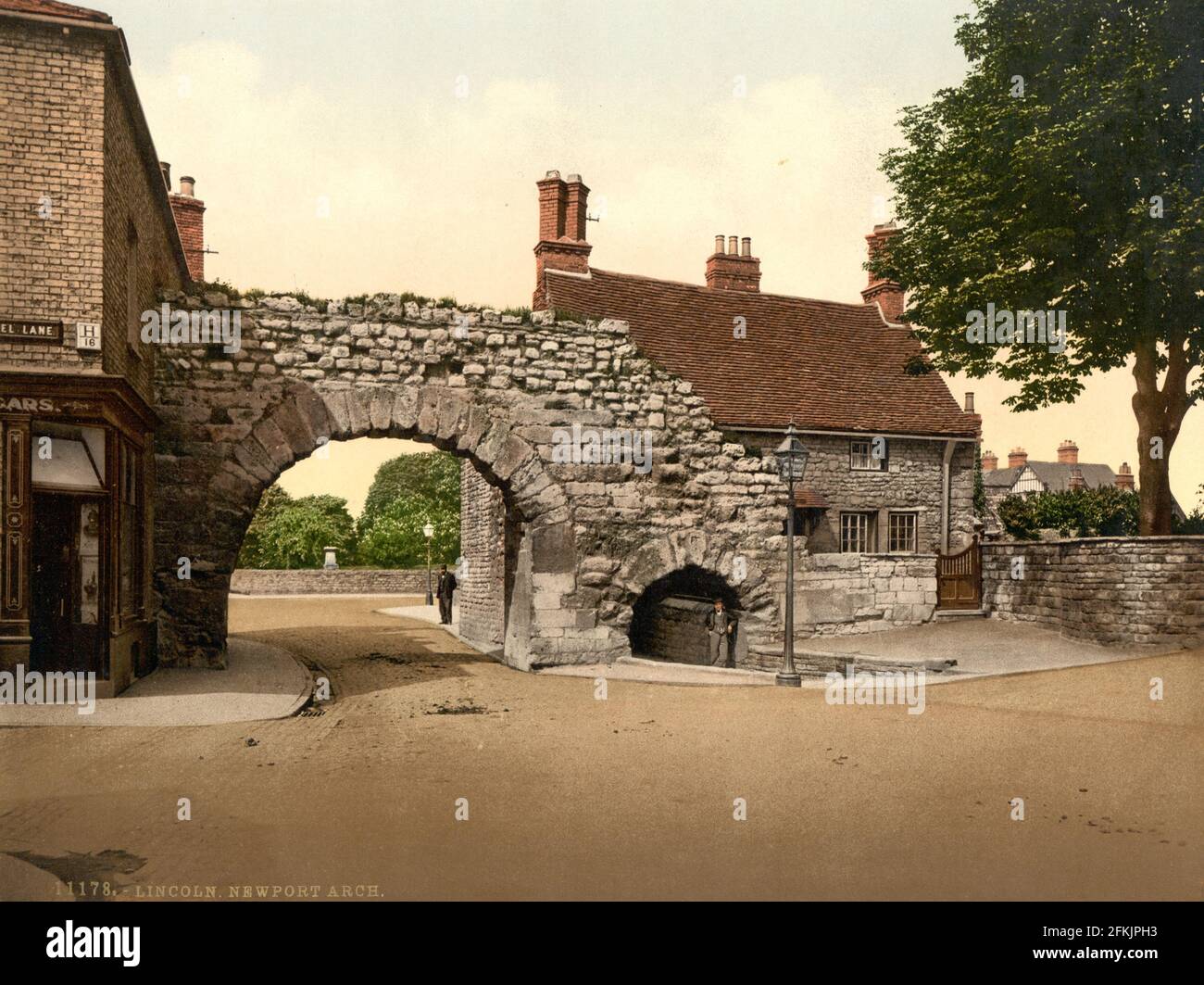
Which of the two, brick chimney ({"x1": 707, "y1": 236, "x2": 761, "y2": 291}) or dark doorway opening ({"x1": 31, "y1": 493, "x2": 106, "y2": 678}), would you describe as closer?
dark doorway opening ({"x1": 31, "y1": 493, "x2": 106, "y2": 678})

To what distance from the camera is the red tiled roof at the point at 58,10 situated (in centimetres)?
964

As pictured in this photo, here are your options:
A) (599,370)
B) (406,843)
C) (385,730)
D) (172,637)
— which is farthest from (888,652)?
(406,843)

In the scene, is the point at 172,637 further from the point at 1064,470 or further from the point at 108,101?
the point at 1064,470

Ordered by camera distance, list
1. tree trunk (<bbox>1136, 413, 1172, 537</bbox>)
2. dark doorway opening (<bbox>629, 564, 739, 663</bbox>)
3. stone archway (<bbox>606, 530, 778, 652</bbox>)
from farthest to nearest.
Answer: tree trunk (<bbox>1136, 413, 1172, 537</bbox>)
dark doorway opening (<bbox>629, 564, 739, 663</bbox>)
stone archway (<bbox>606, 530, 778, 652</bbox>)

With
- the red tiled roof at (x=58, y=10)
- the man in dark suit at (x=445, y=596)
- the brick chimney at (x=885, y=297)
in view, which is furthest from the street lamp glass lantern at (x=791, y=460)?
the brick chimney at (x=885, y=297)

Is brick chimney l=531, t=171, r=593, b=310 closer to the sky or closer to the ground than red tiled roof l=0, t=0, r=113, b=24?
closer to the sky

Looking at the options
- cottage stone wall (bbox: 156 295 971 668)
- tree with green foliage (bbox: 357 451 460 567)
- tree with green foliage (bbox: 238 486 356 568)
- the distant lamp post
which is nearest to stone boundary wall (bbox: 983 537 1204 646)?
cottage stone wall (bbox: 156 295 971 668)

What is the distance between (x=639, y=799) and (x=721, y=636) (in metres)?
8.97

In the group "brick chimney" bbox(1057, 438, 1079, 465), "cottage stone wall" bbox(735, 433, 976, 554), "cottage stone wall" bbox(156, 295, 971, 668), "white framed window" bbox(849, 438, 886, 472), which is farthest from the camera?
"brick chimney" bbox(1057, 438, 1079, 465)

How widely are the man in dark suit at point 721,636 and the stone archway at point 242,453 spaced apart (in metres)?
4.39

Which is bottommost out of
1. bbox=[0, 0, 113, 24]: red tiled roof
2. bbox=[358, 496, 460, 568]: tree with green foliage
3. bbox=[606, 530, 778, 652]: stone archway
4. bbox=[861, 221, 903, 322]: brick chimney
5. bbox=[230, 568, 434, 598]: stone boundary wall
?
bbox=[230, 568, 434, 598]: stone boundary wall

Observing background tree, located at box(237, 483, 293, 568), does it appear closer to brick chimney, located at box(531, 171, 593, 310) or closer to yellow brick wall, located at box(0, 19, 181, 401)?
brick chimney, located at box(531, 171, 593, 310)

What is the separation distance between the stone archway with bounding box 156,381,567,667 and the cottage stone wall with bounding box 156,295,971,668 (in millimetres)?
20

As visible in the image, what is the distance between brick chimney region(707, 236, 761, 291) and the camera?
87.7ft
